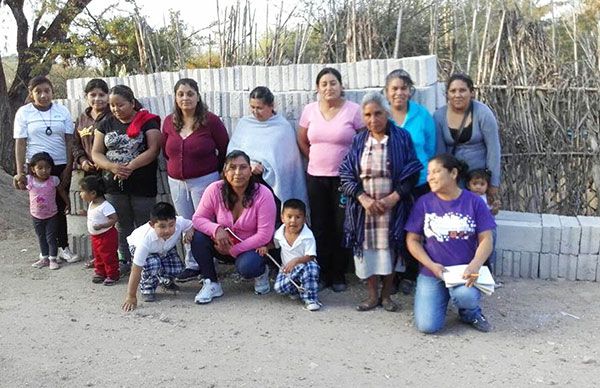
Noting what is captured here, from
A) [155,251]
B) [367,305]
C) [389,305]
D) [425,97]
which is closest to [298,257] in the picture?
[367,305]

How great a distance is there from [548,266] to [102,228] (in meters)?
3.67

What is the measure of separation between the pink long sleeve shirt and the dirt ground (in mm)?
477

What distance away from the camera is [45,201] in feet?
19.1

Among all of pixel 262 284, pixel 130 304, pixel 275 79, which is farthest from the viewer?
pixel 275 79

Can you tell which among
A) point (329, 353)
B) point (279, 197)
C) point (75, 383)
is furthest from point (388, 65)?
point (75, 383)

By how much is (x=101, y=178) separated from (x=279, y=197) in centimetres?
155

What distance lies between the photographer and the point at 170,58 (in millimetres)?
7711

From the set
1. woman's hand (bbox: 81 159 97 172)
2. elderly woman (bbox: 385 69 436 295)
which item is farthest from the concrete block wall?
woman's hand (bbox: 81 159 97 172)

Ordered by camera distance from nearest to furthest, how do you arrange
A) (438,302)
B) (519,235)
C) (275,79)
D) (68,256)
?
(438,302) → (519,235) → (275,79) → (68,256)

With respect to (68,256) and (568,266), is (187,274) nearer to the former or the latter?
(68,256)

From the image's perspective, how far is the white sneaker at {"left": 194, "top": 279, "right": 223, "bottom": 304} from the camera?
4.83 metres

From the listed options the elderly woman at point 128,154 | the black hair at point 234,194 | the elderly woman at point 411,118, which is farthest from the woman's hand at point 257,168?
the elderly woman at point 411,118

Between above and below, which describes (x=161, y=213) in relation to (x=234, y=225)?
above

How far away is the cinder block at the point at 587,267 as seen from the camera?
17.0ft
